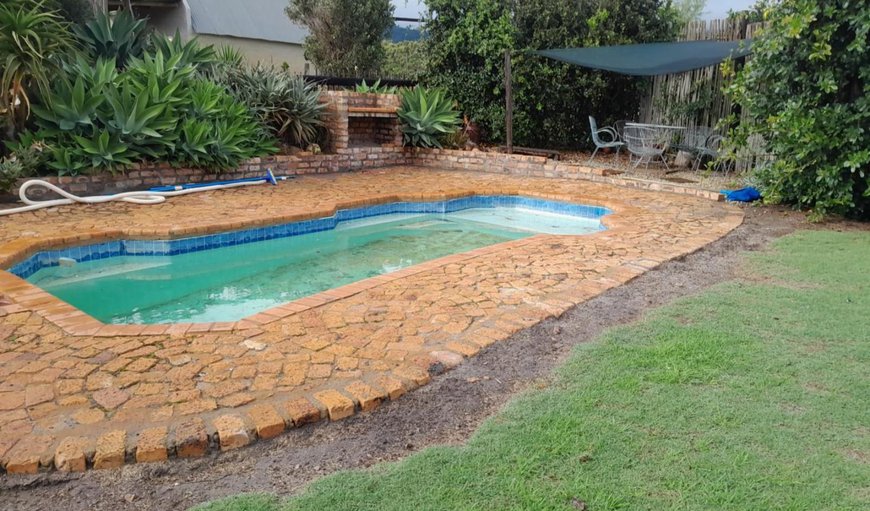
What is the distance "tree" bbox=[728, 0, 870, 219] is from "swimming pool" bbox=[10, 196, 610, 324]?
81.5 inches

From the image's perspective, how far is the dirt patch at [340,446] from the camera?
85.7 inches

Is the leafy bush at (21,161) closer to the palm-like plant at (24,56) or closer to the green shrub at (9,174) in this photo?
the green shrub at (9,174)

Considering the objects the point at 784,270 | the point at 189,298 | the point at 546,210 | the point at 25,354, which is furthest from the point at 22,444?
the point at 546,210

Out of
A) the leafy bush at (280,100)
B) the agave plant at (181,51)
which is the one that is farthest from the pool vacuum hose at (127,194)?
the agave plant at (181,51)

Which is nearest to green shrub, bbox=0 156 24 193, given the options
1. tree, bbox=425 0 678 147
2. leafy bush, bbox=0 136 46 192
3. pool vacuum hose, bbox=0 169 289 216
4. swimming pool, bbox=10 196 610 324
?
leafy bush, bbox=0 136 46 192

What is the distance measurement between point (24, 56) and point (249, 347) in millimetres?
5379

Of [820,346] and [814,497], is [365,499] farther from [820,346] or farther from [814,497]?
[820,346]

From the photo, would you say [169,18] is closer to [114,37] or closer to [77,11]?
[77,11]

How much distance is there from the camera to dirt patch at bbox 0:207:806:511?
7.14ft

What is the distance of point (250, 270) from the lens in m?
5.79

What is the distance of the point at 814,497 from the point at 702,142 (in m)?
8.93

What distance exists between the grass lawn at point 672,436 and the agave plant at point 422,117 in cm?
789

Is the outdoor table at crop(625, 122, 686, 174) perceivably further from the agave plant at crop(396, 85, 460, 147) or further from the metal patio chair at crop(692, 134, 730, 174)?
the agave plant at crop(396, 85, 460, 147)

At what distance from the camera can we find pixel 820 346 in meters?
3.33
